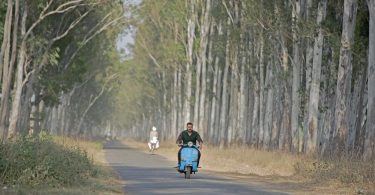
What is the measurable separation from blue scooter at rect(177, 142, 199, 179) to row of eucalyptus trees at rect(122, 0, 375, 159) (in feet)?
14.3

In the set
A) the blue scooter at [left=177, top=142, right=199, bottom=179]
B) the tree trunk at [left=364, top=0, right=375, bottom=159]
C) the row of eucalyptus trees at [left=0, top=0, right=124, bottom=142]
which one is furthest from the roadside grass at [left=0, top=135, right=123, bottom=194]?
the row of eucalyptus trees at [left=0, top=0, right=124, bottom=142]

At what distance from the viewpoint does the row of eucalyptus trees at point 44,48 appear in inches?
1621

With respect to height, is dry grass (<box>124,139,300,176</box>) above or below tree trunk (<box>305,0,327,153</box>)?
below

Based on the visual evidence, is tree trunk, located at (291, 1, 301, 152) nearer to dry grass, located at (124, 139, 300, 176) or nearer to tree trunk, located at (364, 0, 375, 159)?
dry grass, located at (124, 139, 300, 176)

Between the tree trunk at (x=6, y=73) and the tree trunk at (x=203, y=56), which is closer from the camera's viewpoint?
the tree trunk at (x=6, y=73)

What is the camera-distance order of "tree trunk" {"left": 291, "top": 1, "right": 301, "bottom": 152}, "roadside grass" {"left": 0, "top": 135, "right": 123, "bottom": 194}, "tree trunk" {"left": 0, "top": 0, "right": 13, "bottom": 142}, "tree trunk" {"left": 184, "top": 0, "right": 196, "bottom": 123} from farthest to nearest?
"tree trunk" {"left": 184, "top": 0, "right": 196, "bottom": 123} < "tree trunk" {"left": 0, "top": 0, "right": 13, "bottom": 142} < "tree trunk" {"left": 291, "top": 1, "right": 301, "bottom": 152} < "roadside grass" {"left": 0, "top": 135, "right": 123, "bottom": 194}

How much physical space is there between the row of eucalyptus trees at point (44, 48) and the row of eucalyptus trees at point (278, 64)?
4.57 m

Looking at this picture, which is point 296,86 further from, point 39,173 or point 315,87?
point 39,173

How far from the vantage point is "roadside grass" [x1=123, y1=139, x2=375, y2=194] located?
2125 centimetres

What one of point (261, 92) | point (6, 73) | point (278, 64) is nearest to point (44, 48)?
point (6, 73)

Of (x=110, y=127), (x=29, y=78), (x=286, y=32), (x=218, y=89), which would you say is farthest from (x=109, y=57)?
(x=110, y=127)

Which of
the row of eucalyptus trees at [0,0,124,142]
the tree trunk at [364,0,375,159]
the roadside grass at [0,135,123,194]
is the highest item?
the row of eucalyptus trees at [0,0,124,142]

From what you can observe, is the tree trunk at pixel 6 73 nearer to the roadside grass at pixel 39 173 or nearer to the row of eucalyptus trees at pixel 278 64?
the row of eucalyptus trees at pixel 278 64

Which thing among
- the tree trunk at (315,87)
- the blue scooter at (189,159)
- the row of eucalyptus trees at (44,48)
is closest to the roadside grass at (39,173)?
the blue scooter at (189,159)
